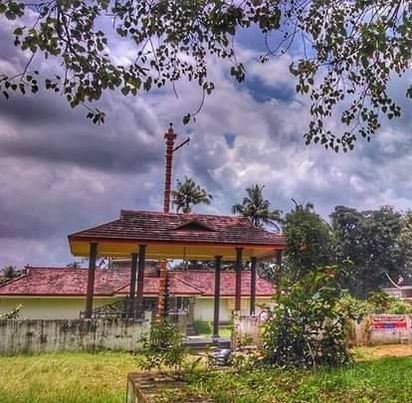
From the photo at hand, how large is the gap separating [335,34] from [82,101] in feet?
10.2

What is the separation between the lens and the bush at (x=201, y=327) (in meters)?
27.4

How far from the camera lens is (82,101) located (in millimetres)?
4383

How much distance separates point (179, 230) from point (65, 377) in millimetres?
9137

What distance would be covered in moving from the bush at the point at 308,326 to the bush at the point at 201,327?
60.3 feet

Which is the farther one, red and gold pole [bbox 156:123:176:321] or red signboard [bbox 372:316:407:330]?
red and gold pole [bbox 156:123:176:321]

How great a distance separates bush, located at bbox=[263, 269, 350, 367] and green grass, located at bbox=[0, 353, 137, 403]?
2.72 metres

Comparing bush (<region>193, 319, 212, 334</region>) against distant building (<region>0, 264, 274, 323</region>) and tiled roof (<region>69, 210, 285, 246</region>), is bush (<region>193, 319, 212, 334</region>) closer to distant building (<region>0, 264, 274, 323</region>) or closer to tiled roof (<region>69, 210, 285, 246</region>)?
distant building (<region>0, 264, 274, 323</region>)

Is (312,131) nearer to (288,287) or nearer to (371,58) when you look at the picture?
(371,58)

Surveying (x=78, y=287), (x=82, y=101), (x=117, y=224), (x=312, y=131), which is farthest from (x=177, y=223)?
(x=82, y=101)

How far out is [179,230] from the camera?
19.1m

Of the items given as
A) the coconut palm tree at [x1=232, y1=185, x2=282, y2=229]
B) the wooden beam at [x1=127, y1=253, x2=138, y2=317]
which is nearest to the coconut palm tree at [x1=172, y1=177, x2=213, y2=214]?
the coconut palm tree at [x1=232, y1=185, x2=282, y2=229]

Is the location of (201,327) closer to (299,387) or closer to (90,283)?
(90,283)

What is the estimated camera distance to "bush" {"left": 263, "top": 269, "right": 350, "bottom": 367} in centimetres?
860

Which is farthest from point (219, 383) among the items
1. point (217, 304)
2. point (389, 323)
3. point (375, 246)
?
point (375, 246)
